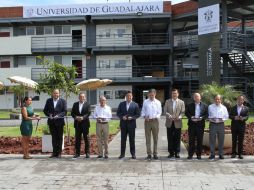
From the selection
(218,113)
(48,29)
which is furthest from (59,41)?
(218,113)

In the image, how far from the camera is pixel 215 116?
11609mm

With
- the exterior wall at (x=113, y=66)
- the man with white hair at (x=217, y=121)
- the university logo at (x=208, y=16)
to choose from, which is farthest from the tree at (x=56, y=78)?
the exterior wall at (x=113, y=66)

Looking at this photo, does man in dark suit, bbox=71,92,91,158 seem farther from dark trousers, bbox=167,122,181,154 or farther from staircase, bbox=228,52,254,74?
staircase, bbox=228,52,254,74

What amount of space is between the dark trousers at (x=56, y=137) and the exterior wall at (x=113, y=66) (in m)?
30.0

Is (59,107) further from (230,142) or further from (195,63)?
(195,63)

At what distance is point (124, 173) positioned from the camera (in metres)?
9.72

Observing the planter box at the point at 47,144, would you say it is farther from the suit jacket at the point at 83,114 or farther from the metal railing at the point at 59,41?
the metal railing at the point at 59,41

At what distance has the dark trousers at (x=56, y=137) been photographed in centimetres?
1204

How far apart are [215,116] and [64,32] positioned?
33.4m

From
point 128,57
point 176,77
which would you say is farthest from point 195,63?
point 128,57

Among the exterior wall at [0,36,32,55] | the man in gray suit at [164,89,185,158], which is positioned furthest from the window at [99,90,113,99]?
the man in gray suit at [164,89,185,158]

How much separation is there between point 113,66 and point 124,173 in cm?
3309

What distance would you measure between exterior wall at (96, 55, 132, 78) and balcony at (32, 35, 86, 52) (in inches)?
90.8

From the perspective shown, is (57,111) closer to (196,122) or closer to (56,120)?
(56,120)
